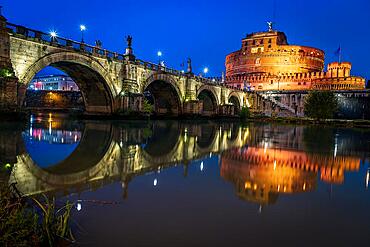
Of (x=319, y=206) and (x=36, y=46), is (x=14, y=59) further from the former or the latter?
(x=319, y=206)

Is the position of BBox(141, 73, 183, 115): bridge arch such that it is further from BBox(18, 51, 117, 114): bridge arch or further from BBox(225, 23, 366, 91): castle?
BBox(225, 23, 366, 91): castle

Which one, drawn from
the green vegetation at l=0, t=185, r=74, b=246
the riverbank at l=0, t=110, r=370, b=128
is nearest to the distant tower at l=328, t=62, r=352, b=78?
the riverbank at l=0, t=110, r=370, b=128

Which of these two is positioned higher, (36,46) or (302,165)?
(36,46)

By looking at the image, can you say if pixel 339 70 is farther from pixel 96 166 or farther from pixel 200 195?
pixel 200 195

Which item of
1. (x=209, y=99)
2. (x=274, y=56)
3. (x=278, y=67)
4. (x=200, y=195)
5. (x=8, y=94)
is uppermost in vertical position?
(x=274, y=56)

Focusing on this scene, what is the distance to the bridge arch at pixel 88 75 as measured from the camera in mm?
26547

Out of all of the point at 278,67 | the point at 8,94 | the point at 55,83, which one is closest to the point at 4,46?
the point at 8,94

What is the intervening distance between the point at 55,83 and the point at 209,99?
239 feet

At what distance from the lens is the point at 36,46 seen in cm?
2441

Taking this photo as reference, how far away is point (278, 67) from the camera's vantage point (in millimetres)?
106062

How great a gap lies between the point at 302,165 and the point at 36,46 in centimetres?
2281

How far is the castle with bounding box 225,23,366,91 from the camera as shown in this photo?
94688mm

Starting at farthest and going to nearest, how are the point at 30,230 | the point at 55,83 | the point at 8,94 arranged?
1. the point at 55,83
2. the point at 8,94
3. the point at 30,230

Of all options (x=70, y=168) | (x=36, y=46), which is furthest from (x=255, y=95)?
(x=70, y=168)
